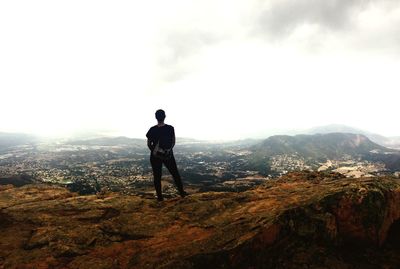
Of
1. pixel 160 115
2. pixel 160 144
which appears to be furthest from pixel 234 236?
pixel 160 115

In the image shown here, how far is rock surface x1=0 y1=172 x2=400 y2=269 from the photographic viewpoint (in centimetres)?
1073

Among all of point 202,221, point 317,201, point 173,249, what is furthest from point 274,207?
point 173,249

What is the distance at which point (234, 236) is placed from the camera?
1162 centimetres

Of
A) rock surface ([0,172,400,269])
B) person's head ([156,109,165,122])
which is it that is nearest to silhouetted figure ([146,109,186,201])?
person's head ([156,109,165,122])

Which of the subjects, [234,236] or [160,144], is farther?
[160,144]

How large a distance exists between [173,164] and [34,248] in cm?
834

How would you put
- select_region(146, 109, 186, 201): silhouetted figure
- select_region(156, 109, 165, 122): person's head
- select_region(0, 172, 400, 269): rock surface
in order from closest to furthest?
select_region(0, 172, 400, 269): rock surface → select_region(156, 109, 165, 122): person's head → select_region(146, 109, 186, 201): silhouetted figure

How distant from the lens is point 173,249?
11.6 metres

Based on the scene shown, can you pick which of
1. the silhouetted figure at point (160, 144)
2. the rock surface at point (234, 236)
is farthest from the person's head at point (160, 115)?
the rock surface at point (234, 236)

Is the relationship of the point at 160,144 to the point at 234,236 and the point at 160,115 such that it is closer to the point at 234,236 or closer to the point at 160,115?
the point at 160,115

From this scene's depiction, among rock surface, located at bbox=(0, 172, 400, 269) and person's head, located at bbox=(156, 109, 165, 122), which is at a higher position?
person's head, located at bbox=(156, 109, 165, 122)

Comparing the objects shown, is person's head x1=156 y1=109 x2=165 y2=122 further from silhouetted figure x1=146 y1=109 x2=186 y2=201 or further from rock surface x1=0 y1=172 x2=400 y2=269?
rock surface x1=0 y1=172 x2=400 y2=269

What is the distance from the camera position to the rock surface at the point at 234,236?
1073 cm

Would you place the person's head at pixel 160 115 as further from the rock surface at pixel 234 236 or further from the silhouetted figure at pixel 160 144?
the rock surface at pixel 234 236
